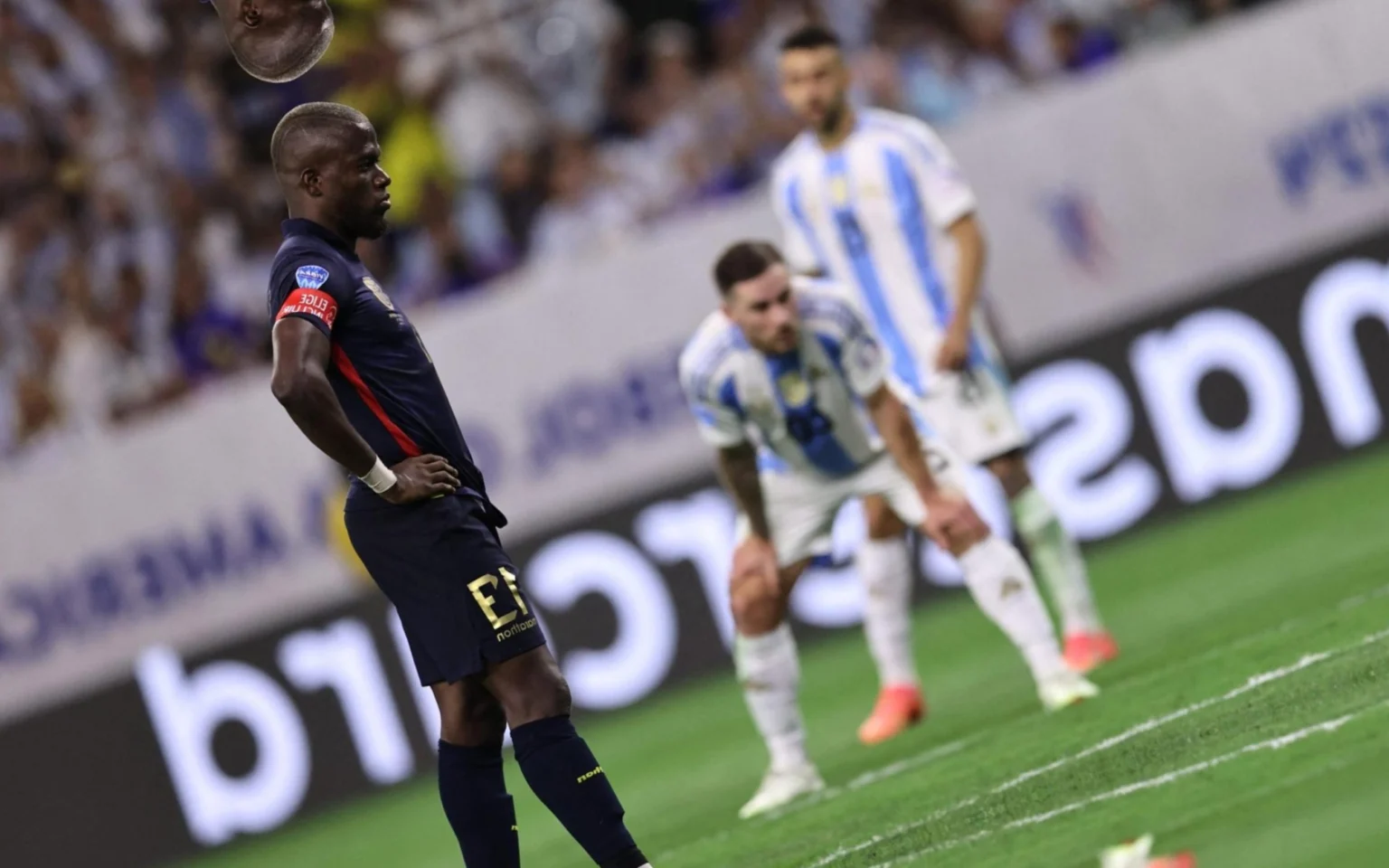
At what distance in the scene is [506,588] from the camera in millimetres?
5387

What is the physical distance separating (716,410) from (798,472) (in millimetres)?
514

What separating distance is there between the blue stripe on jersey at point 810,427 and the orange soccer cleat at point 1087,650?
1.22 m

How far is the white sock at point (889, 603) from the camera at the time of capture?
8.43m

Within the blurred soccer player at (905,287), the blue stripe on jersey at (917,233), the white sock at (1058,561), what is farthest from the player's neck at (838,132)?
the white sock at (1058,561)

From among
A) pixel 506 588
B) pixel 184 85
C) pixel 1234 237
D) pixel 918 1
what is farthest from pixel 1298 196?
pixel 506 588

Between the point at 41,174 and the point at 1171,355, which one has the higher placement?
the point at 41,174

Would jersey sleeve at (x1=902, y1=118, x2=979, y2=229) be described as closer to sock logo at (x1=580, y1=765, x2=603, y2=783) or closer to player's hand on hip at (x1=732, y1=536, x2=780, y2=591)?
player's hand on hip at (x1=732, y1=536, x2=780, y2=591)

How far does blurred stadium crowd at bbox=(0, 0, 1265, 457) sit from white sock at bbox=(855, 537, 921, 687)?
443 centimetres

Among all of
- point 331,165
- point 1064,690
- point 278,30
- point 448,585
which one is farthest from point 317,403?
point 1064,690

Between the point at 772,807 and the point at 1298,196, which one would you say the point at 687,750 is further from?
the point at 1298,196

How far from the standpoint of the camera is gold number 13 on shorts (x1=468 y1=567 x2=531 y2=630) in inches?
210

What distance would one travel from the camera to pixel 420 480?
534 cm

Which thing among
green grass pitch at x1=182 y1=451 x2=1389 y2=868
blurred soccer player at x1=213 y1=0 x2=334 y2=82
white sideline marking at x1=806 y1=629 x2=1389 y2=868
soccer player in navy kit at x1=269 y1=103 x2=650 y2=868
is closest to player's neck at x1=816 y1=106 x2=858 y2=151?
green grass pitch at x1=182 y1=451 x2=1389 y2=868

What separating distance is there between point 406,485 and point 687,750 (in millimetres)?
4905
